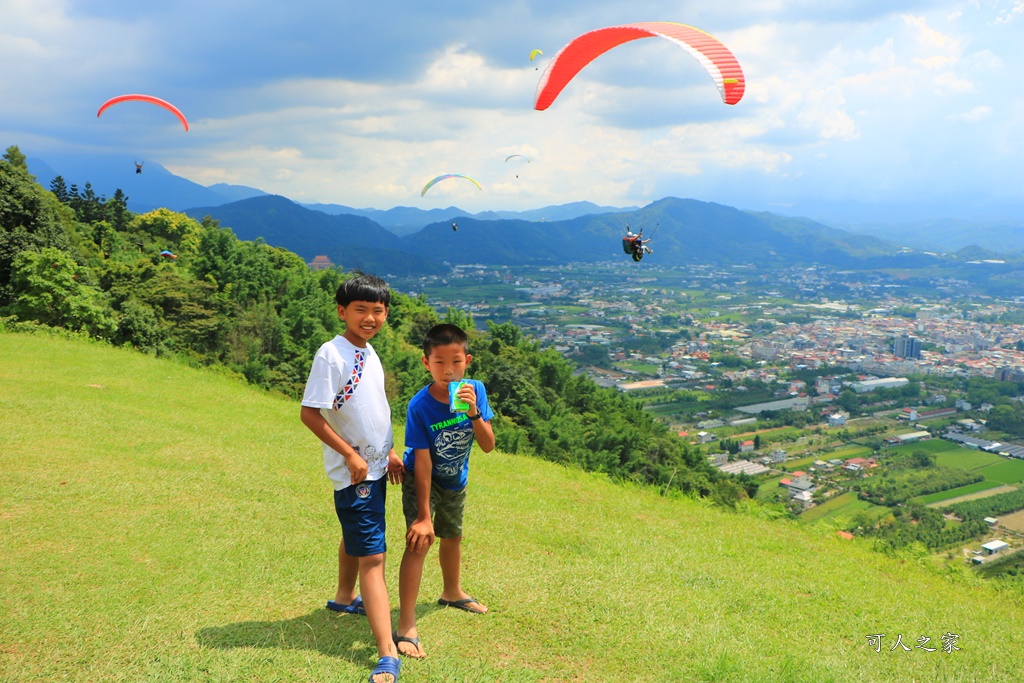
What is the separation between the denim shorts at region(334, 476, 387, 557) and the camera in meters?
3.40

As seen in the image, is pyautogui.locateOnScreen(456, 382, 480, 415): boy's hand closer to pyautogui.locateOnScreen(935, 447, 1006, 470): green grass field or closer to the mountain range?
pyautogui.locateOnScreen(935, 447, 1006, 470): green grass field

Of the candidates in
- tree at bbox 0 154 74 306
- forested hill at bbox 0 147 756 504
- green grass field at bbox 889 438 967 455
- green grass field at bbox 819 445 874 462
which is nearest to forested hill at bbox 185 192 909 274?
forested hill at bbox 0 147 756 504

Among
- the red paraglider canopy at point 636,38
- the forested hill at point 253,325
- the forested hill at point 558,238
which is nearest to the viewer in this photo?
the red paraglider canopy at point 636,38

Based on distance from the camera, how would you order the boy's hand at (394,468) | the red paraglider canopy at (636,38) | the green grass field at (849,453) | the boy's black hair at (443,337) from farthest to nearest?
the green grass field at (849,453)
the red paraglider canopy at (636,38)
the boy's hand at (394,468)
the boy's black hair at (443,337)

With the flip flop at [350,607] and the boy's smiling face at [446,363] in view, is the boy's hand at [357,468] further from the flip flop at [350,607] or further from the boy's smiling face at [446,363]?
the flip flop at [350,607]

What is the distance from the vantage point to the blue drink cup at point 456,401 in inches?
130

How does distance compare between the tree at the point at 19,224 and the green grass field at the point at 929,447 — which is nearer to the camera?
the tree at the point at 19,224

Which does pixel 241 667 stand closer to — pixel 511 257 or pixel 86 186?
pixel 86 186

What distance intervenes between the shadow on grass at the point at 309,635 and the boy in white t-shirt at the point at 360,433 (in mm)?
309

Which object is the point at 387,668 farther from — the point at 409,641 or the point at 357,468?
the point at 357,468

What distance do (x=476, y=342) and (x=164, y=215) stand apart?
1091 inches

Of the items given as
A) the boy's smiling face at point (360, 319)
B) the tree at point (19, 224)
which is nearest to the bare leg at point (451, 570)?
the boy's smiling face at point (360, 319)

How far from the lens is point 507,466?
9.80 metres

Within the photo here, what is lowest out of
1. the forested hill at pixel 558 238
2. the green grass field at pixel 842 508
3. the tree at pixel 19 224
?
the green grass field at pixel 842 508
